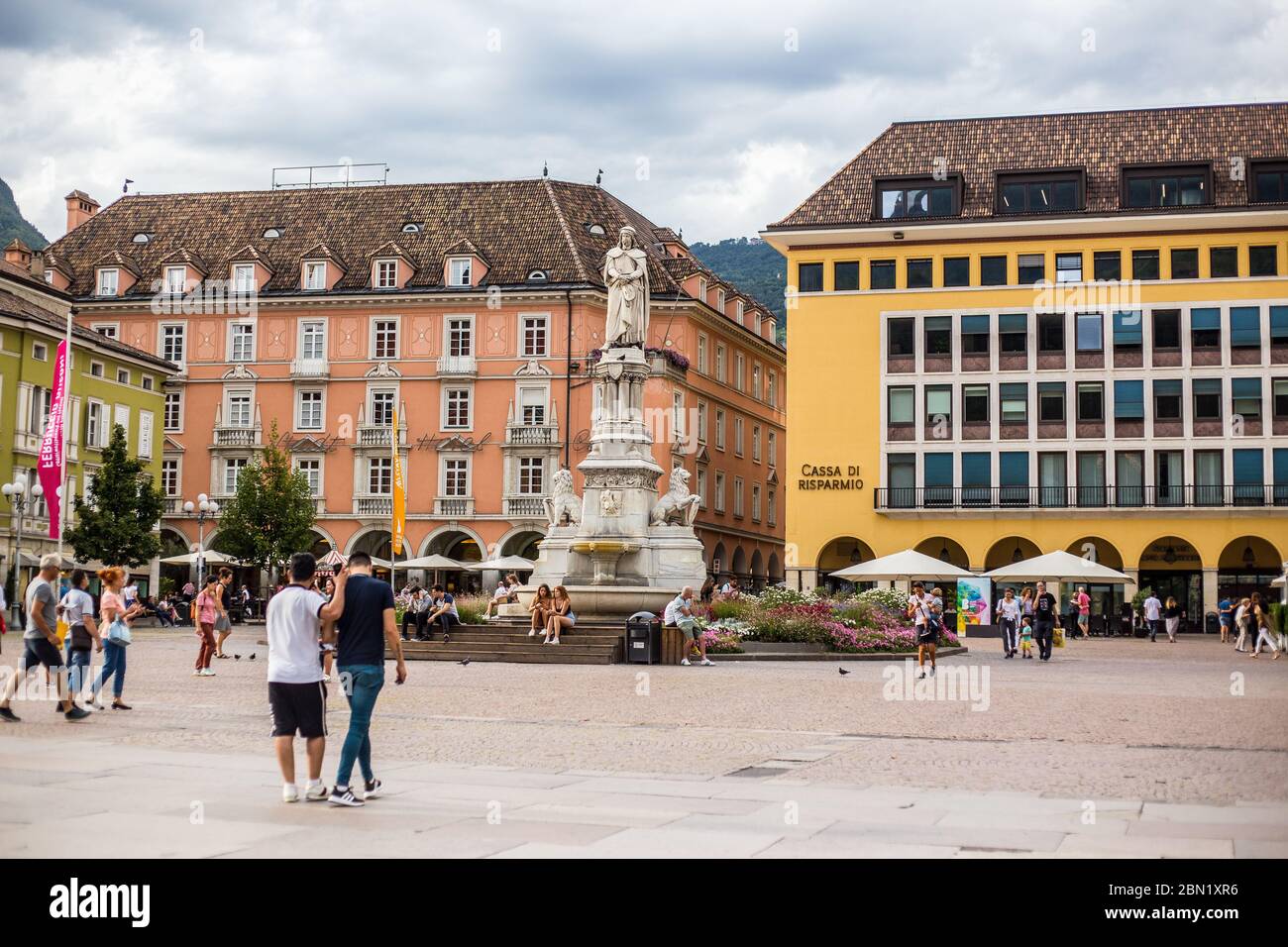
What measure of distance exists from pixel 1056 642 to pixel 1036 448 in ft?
60.5

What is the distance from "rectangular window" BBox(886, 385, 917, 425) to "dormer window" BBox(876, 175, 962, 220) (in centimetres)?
696

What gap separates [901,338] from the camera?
6200 cm

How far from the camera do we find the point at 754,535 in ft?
257

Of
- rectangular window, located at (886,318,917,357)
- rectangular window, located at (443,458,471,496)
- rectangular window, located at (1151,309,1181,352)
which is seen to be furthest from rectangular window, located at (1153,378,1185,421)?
rectangular window, located at (443,458,471,496)

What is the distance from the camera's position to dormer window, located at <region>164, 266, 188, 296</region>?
232ft

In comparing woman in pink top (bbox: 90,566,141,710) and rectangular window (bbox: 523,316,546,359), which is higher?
rectangular window (bbox: 523,316,546,359)

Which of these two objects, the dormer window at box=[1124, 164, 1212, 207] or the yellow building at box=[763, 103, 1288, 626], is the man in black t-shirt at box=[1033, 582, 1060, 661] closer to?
the yellow building at box=[763, 103, 1288, 626]

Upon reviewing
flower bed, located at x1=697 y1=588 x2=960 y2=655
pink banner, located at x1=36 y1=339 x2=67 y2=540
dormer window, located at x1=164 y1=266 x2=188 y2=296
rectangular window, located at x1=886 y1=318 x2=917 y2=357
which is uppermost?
dormer window, located at x1=164 y1=266 x2=188 y2=296

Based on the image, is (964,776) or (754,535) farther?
(754,535)

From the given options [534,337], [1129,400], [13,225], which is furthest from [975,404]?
[13,225]

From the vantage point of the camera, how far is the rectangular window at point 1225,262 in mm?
59219
